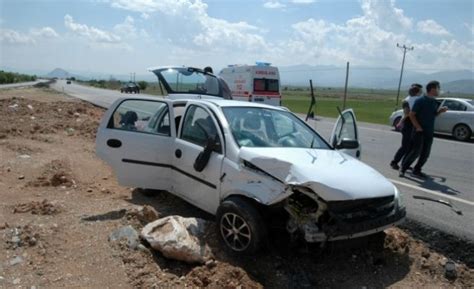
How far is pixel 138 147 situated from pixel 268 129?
173cm

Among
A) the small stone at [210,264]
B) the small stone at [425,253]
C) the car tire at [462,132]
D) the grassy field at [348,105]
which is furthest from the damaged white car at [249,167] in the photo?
the car tire at [462,132]

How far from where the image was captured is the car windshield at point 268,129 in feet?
16.1

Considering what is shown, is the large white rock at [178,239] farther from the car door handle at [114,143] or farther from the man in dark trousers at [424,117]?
the man in dark trousers at [424,117]

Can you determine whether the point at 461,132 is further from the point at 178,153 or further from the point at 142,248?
the point at 142,248

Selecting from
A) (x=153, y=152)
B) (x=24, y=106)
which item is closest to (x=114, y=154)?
(x=153, y=152)

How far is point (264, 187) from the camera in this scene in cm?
418

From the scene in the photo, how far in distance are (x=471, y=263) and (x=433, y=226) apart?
30.6 inches

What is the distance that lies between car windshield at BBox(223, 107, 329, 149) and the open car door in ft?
0.70

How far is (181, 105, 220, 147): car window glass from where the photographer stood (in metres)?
5.07

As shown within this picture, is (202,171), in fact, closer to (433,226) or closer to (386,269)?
(386,269)

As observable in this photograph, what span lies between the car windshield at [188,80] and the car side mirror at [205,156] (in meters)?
3.17

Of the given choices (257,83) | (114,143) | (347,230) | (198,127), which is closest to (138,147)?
(114,143)

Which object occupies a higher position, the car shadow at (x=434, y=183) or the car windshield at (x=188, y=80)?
the car windshield at (x=188, y=80)

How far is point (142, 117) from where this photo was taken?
240 inches
